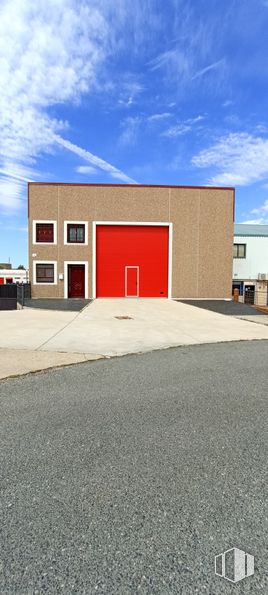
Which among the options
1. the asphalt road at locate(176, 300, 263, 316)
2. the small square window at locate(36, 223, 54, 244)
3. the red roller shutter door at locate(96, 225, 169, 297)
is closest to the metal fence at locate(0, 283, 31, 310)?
the small square window at locate(36, 223, 54, 244)

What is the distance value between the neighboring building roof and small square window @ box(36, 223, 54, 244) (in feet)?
72.1

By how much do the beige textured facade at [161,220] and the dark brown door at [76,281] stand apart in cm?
52

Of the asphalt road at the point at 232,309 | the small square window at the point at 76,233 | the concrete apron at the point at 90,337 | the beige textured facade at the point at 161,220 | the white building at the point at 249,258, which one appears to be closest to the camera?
the concrete apron at the point at 90,337

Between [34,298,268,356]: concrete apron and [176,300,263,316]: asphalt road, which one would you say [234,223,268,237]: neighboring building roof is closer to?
[176,300,263,316]: asphalt road

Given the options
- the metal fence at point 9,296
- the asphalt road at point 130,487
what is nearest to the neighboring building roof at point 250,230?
the metal fence at point 9,296

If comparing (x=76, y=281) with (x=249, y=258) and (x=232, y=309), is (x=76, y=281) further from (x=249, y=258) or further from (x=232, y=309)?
(x=249, y=258)

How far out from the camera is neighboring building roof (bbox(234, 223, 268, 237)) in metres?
38.2

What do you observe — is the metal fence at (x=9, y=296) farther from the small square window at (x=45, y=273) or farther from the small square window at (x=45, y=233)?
the small square window at (x=45, y=233)

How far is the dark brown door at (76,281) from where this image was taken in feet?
88.2

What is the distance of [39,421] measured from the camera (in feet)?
12.2

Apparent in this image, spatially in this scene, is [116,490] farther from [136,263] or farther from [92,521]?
[136,263]

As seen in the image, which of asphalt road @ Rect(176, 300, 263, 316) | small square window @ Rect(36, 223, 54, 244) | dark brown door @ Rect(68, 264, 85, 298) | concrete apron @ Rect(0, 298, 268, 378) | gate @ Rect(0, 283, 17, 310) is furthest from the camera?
dark brown door @ Rect(68, 264, 85, 298)

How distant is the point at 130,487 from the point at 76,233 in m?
25.5

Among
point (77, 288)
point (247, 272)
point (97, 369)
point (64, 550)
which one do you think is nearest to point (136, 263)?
point (77, 288)
